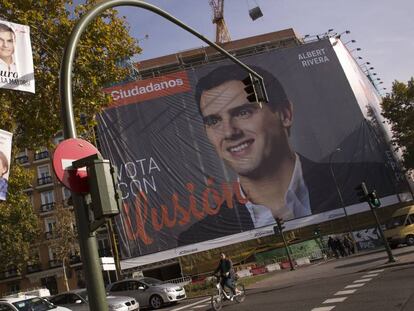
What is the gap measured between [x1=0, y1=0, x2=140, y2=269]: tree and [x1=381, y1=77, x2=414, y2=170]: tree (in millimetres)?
37214

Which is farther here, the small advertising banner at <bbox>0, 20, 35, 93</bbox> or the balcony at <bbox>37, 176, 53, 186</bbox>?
the balcony at <bbox>37, 176, 53, 186</bbox>

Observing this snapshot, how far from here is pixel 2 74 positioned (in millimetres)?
5812

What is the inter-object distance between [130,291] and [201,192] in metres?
21.1

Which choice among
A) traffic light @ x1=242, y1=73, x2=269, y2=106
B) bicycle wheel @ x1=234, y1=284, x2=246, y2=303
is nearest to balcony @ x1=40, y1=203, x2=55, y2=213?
bicycle wheel @ x1=234, y1=284, x2=246, y2=303

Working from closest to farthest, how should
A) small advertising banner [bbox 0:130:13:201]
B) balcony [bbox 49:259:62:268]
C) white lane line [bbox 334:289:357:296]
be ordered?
small advertising banner [bbox 0:130:13:201] → white lane line [bbox 334:289:357:296] → balcony [bbox 49:259:62:268]

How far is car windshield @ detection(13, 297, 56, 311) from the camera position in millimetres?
13739

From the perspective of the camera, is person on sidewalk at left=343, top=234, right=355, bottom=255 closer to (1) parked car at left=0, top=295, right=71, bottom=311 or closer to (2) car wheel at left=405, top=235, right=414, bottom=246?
(2) car wheel at left=405, top=235, right=414, bottom=246

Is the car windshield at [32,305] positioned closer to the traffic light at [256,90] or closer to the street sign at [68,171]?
the traffic light at [256,90]

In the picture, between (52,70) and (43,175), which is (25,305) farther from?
(43,175)

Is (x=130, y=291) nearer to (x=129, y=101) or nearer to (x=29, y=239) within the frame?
(x=129, y=101)

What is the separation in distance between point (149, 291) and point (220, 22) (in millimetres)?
61624

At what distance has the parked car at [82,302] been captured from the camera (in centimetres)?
1606

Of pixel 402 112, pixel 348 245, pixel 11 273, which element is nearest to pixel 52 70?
pixel 348 245

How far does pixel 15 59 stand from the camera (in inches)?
244
